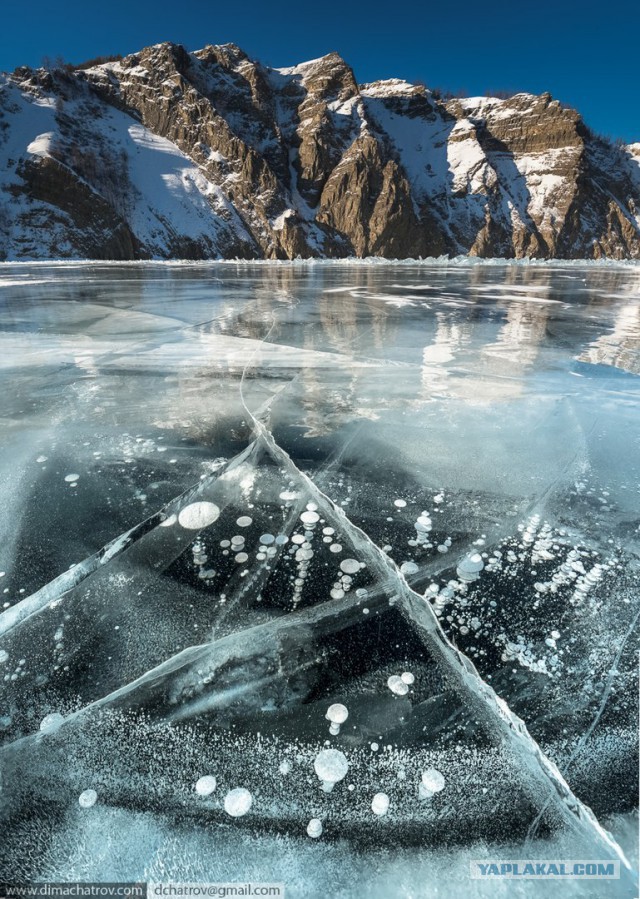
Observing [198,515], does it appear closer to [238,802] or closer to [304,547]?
[304,547]

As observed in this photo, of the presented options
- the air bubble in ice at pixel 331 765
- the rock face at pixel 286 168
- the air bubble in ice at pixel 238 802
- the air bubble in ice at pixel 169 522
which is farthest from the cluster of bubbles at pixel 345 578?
the rock face at pixel 286 168

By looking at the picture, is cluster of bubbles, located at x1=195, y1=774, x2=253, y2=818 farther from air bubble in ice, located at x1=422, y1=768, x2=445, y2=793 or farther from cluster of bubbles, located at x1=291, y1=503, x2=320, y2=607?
cluster of bubbles, located at x1=291, y1=503, x2=320, y2=607

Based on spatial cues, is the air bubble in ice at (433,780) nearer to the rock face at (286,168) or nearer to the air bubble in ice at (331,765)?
the air bubble in ice at (331,765)

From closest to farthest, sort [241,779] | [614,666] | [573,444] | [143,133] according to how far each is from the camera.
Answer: [241,779]
[614,666]
[573,444]
[143,133]

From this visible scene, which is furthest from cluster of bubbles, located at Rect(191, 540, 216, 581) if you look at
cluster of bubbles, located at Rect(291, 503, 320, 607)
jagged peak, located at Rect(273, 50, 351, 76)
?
jagged peak, located at Rect(273, 50, 351, 76)

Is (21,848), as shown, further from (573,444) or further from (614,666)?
(573,444)

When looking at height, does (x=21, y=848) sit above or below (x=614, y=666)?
below

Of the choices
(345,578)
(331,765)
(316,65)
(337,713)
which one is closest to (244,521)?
(345,578)

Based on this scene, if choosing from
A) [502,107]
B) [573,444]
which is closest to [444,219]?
[502,107]
